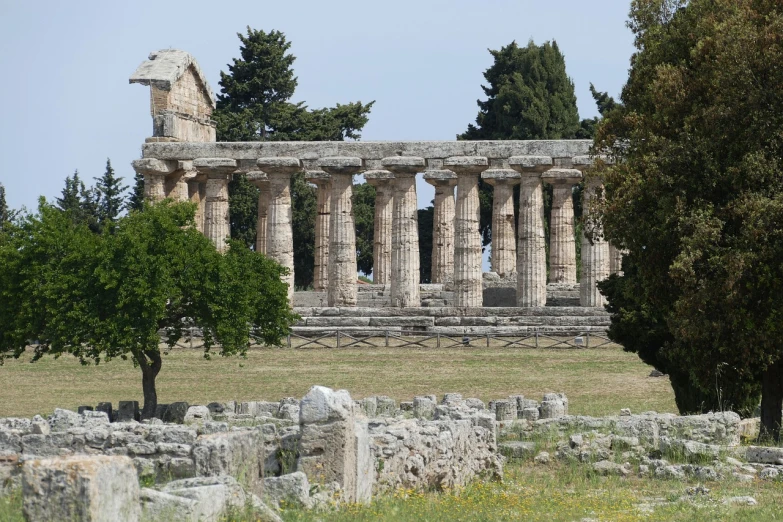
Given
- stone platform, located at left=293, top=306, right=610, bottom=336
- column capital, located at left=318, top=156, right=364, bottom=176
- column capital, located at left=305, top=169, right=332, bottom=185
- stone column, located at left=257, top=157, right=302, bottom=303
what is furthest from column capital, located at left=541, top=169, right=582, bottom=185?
stone column, located at left=257, top=157, right=302, bottom=303

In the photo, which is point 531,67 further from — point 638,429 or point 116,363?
point 638,429

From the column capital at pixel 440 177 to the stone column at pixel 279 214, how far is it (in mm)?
6821

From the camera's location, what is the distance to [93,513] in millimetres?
12242

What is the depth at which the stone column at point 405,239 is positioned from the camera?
55.8m

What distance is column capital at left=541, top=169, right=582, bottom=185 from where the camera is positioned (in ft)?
190

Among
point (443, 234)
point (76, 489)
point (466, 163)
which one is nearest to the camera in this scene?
point (76, 489)

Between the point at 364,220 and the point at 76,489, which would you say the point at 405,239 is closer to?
the point at 364,220

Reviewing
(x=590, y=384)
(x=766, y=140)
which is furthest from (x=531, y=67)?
(x=766, y=140)

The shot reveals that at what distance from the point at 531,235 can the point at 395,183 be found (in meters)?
5.58

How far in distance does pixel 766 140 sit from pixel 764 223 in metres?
1.68

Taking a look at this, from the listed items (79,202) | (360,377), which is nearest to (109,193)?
(79,202)

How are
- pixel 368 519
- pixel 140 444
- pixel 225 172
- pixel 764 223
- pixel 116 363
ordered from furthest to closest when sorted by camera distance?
1. pixel 225 172
2. pixel 116 363
3. pixel 764 223
4. pixel 140 444
5. pixel 368 519

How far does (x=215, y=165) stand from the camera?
5738 cm

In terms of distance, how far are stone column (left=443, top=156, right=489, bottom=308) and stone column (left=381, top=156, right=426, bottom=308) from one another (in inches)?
58.7
